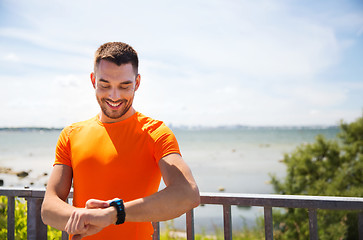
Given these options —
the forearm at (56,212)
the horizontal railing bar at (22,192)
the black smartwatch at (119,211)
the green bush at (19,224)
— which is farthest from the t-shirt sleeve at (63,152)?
the green bush at (19,224)

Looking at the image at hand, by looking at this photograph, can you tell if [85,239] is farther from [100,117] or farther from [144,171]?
[100,117]

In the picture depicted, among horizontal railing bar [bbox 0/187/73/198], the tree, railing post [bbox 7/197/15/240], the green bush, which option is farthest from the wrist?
the tree

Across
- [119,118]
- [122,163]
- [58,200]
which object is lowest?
[58,200]

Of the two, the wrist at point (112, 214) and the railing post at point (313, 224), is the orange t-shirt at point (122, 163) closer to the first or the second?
the wrist at point (112, 214)

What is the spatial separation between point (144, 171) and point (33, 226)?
3.64ft

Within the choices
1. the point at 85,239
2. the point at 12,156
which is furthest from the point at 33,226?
the point at 12,156

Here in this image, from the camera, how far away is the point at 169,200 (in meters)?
1.19

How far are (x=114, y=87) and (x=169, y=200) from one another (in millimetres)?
564

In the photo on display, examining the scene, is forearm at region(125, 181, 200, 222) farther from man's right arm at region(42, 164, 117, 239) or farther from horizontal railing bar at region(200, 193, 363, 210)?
horizontal railing bar at region(200, 193, 363, 210)

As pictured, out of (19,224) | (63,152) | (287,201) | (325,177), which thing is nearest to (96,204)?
(63,152)

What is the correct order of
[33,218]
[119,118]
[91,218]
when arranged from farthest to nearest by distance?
[33,218], [119,118], [91,218]

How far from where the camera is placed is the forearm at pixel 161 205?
3.84 ft

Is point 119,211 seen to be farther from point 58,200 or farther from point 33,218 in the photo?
point 33,218

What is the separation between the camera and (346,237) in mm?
4629
